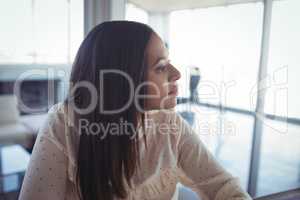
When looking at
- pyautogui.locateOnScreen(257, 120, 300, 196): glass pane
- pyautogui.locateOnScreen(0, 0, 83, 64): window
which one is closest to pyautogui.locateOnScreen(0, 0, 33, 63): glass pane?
pyautogui.locateOnScreen(0, 0, 83, 64): window

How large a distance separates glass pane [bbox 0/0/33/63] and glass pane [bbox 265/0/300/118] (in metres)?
1.35

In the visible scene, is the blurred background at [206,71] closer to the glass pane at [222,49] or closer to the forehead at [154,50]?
the glass pane at [222,49]

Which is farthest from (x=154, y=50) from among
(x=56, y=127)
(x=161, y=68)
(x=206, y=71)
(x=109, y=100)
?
(x=206, y=71)

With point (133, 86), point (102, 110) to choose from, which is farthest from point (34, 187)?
point (133, 86)

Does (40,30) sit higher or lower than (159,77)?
higher

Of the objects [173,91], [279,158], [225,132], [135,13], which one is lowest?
[279,158]

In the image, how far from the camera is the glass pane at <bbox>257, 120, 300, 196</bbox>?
6.17ft

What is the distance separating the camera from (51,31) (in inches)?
46.3

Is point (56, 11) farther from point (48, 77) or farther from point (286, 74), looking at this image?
point (286, 74)

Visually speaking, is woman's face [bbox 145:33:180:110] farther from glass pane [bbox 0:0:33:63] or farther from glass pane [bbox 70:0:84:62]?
glass pane [bbox 0:0:33:63]

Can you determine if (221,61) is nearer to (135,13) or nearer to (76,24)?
(135,13)

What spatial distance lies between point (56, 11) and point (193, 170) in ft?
2.81

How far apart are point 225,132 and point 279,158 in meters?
0.82

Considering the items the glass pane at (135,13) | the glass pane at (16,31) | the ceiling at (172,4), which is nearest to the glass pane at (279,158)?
the ceiling at (172,4)
